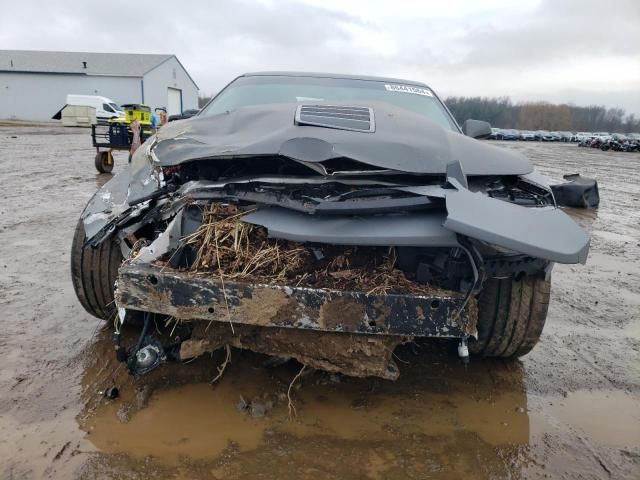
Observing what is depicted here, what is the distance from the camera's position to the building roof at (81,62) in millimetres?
45156

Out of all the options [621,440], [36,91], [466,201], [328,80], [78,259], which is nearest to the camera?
[466,201]

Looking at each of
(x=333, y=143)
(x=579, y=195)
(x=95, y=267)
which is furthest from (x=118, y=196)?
(x=579, y=195)

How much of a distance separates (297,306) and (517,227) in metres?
0.88

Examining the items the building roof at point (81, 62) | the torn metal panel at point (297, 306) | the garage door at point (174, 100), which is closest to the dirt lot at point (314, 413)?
the torn metal panel at point (297, 306)

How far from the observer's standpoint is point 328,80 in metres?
4.00

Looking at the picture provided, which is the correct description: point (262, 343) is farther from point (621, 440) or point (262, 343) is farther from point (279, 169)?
point (621, 440)

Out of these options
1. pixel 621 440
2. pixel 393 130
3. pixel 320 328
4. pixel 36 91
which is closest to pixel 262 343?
pixel 320 328

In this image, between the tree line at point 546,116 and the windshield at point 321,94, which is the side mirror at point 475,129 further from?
the tree line at point 546,116

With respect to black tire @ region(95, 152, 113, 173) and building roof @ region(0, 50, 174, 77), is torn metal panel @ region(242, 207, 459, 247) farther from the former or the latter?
building roof @ region(0, 50, 174, 77)

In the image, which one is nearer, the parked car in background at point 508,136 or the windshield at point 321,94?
the windshield at point 321,94

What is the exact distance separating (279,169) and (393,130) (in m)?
0.61

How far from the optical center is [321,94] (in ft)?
12.3

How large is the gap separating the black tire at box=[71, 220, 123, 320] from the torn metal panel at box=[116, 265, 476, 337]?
71 cm

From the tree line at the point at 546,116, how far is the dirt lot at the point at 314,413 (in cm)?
8157
